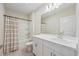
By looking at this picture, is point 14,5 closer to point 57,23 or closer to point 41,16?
point 41,16

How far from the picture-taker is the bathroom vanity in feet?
4.12

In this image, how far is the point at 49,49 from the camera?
138 centimetres

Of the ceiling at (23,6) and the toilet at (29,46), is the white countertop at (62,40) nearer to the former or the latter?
the toilet at (29,46)

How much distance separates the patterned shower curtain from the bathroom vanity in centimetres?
29

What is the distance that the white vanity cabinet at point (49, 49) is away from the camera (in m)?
1.26

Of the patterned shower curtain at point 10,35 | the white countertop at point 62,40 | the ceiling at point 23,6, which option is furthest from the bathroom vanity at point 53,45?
the ceiling at point 23,6

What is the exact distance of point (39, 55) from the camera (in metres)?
1.42

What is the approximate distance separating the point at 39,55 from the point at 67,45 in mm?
438

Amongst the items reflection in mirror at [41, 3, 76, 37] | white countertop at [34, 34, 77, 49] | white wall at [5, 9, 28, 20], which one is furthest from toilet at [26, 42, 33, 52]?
white wall at [5, 9, 28, 20]

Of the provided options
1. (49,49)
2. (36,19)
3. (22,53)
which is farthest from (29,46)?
(36,19)

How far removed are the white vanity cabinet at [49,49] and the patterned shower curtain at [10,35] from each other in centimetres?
30

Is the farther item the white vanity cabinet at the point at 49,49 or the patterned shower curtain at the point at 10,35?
the patterned shower curtain at the point at 10,35

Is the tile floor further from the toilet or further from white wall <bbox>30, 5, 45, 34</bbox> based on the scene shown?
white wall <bbox>30, 5, 45, 34</bbox>

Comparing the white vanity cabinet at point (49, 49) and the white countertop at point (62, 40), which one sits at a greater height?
the white countertop at point (62, 40)
